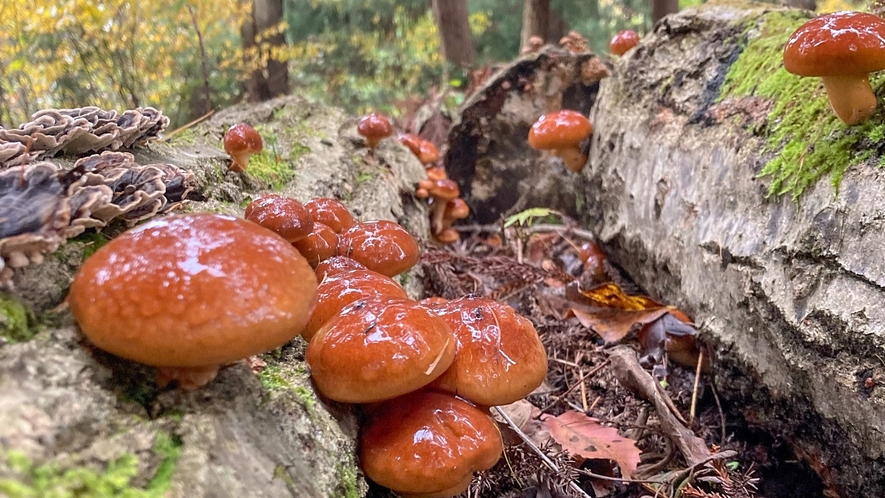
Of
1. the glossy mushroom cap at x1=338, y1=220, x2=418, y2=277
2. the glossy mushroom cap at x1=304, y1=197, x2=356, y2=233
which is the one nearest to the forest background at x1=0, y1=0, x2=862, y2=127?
the glossy mushroom cap at x1=304, y1=197, x2=356, y2=233

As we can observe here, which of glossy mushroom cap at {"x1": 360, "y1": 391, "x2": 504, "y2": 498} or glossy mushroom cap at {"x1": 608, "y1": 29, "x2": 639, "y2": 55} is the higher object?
glossy mushroom cap at {"x1": 608, "y1": 29, "x2": 639, "y2": 55}

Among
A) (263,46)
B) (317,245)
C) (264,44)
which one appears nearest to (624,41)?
(317,245)

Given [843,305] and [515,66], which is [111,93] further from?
[843,305]

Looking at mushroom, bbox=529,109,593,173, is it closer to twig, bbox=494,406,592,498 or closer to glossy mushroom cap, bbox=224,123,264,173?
glossy mushroom cap, bbox=224,123,264,173

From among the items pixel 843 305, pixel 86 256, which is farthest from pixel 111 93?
pixel 843 305

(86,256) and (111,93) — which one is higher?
(86,256)

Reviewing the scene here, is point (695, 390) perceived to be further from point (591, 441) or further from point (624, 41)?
point (624, 41)
